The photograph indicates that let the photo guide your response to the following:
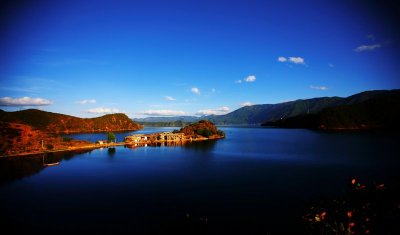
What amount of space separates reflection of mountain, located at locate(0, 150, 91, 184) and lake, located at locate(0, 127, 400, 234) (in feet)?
1.37

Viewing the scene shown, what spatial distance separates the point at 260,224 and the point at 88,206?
80.4ft

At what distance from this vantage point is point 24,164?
76.1 meters

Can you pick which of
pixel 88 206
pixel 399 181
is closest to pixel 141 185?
pixel 88 206

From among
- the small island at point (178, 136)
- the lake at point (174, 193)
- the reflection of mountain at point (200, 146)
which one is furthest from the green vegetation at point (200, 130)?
the lake at point (174, 193)

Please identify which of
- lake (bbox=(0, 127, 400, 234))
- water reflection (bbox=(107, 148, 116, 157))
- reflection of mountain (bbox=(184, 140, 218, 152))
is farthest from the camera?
reflection of mountain (bbox=(184, 140, 218, 152))

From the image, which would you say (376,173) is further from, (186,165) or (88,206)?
(88,206)

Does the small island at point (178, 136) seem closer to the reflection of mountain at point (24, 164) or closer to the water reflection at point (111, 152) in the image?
the water reflection at point (111, 152)

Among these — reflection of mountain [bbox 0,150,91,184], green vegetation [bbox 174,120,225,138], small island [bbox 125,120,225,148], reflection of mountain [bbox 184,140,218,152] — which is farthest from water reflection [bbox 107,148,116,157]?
green vegetation [bbox 174,120,225,138]

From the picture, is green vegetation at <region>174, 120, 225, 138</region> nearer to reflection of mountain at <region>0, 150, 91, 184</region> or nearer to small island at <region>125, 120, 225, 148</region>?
small island at <region>125, 120, 225, 148</region>

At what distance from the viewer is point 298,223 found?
3069cm

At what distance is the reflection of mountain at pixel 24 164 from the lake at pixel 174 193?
418 millimetres

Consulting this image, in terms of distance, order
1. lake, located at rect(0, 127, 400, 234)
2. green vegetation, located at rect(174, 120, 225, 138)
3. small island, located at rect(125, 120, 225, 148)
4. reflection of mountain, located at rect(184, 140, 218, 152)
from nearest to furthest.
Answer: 1. lake, located at rect(0, 127, 400, 234)
2. reflection of mountain, located at rect(184, 140, 218, 152)
3. small island, located at rect(125, 120, 225, 148)
4. green vegetation, located at rect(174, 120, 225, 138)

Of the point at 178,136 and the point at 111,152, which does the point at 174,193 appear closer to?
the point at 111,152

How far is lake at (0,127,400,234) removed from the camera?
31.7 meters
